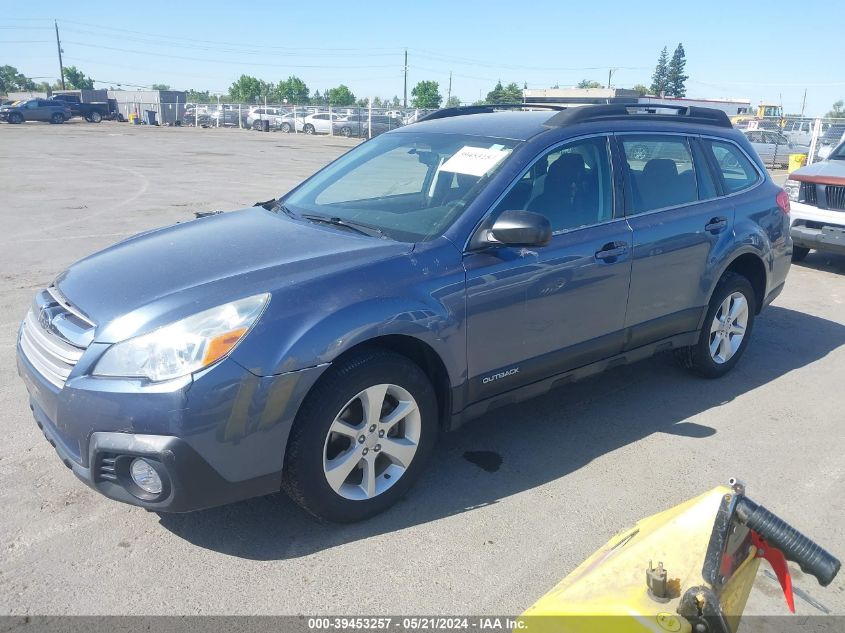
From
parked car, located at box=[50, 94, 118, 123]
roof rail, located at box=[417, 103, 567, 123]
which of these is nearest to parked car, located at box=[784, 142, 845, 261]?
roof rail, located at box=[417, 103, 567, 123]

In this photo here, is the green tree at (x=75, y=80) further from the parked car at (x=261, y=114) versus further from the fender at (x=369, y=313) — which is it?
the fender at (x=369, y=313)

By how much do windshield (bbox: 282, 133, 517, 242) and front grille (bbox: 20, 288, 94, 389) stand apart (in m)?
1.44

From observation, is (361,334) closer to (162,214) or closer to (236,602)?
(236,602)

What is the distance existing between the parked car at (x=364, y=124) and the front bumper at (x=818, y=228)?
31.4m

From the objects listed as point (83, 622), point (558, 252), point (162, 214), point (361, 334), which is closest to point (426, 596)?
point (361, 334)

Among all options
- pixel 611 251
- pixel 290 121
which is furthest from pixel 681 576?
pixel 290 121

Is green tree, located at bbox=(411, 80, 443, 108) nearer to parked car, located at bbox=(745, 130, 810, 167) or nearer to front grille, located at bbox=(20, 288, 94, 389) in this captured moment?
parked car, located at bbox=(745, 130, 810, 167)

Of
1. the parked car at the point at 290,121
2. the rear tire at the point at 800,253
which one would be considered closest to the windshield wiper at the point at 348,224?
the rear tire at the point at 800,253

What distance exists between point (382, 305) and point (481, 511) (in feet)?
3.76

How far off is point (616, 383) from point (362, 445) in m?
2.60

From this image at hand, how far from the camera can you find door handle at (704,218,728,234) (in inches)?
186

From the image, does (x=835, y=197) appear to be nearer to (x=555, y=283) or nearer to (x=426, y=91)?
(x=555, y=283)

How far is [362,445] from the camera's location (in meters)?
3.16

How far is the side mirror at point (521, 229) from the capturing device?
333 cm
